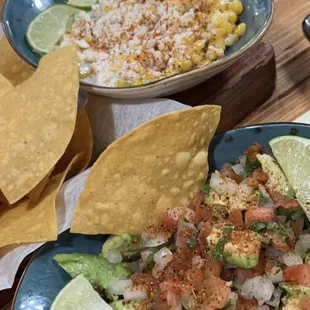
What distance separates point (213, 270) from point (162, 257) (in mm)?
133

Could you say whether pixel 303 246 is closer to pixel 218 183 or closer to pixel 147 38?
pixel 218 183

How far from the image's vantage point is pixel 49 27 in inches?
78.9

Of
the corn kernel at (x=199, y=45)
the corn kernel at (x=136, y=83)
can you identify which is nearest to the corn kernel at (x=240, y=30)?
the corn kernel at (x=199, y=45)

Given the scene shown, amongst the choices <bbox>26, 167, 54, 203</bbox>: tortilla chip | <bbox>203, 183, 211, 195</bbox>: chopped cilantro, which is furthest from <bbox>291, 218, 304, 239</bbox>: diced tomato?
<bbox>26, 167, 54, 203</bbox>: tortilla chip

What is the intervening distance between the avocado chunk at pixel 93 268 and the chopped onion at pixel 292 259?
354 mm

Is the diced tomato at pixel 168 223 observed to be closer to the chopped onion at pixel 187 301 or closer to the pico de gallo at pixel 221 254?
the pico de gallo at pixel 221 254

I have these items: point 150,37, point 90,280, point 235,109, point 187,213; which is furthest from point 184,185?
point 150,37

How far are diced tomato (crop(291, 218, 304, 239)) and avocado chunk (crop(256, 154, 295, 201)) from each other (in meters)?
0.06

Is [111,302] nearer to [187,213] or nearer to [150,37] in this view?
[187,213]

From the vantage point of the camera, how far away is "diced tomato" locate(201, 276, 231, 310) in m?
1.15

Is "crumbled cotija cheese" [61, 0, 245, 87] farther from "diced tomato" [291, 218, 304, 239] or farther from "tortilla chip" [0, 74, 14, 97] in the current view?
"diced tomato" [291, 218, 304, 239]

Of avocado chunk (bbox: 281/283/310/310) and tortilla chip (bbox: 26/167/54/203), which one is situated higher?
tortilla chip (bbox: 26/167/54/203)

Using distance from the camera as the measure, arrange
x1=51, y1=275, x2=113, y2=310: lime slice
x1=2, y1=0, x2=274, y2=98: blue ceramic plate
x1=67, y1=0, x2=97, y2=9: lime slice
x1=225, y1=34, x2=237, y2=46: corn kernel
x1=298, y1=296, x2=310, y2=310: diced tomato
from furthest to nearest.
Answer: x1=67, y1=0, x2=97, y2=9: lime slice
x1=225, y1=34, x2=237, y2=46: corn kernel
x1=2, y1=0, x2=274, y2=98: blue ceramic plate
x1=51, y1=275, x2=113, y2=310: lime slice
x1=298, y1=296, x2=310, y2=310: diced tomato

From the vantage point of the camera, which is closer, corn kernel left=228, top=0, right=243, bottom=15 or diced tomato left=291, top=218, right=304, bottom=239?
diced tomato left=291, top=218, right=304, bottom=239
